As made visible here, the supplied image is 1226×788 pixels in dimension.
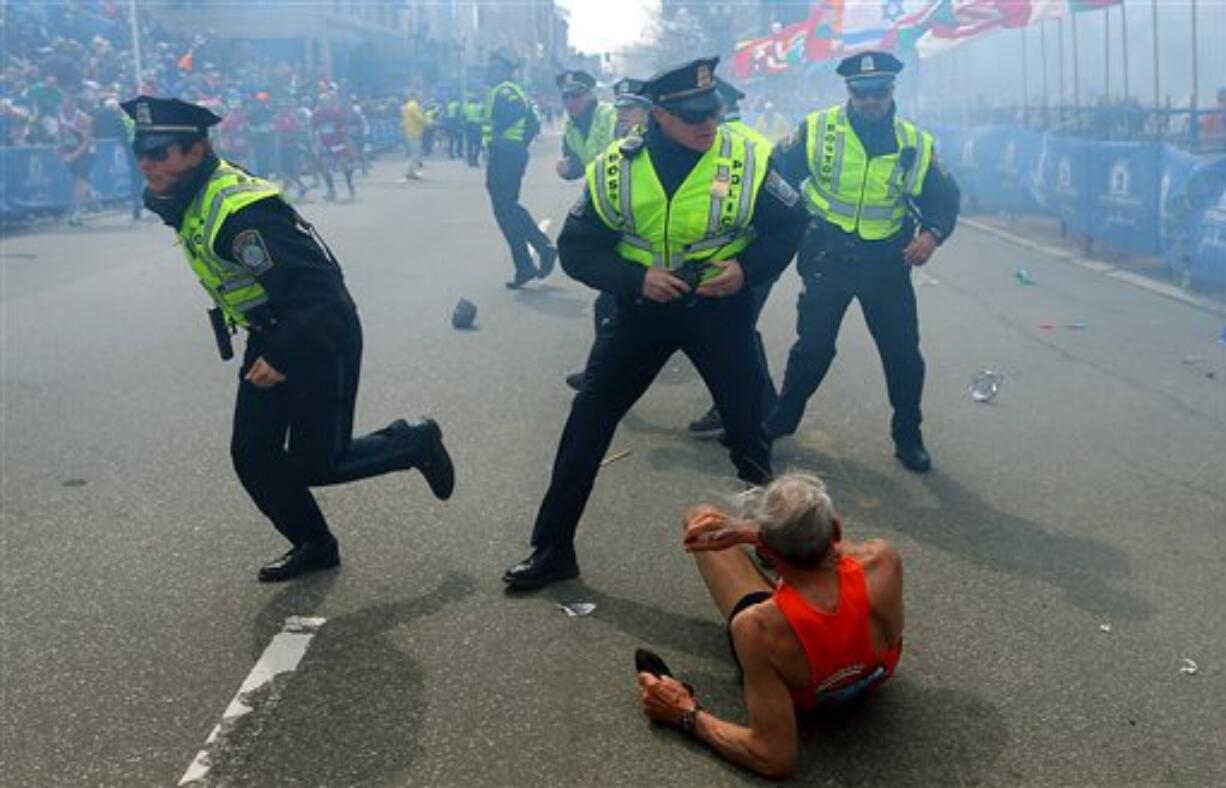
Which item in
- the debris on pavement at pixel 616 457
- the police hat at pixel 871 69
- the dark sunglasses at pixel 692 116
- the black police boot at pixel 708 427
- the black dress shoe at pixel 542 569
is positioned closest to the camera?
the dark sunglasses at pixel 692 116

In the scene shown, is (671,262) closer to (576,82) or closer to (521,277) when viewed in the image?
(576,82)

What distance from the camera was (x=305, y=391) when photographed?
186 inches

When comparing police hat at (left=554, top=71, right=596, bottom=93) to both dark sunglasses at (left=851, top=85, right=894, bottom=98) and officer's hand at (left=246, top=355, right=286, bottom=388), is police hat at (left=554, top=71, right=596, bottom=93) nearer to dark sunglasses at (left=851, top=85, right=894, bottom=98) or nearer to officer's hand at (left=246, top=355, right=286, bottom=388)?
dark sunglasses at (left=851, top=85, right=894, bottom=98)

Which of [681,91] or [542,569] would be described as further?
[542,569]

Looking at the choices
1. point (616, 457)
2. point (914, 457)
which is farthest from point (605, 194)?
point (914, 457)

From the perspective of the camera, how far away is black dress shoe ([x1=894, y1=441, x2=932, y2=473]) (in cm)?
639

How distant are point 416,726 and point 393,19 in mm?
71368

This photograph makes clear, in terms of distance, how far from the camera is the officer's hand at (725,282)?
4566mm

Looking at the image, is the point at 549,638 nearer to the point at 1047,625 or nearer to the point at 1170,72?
the point at 1047,625

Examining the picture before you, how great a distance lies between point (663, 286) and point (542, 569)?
1.14 m

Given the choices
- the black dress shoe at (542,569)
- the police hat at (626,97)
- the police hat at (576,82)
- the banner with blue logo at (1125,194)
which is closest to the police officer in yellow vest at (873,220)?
the black dress shoe at (542,569)

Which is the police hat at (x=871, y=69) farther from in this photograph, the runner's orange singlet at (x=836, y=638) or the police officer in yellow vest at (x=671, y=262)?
the runner's orange singlet at (x=836, y=638)

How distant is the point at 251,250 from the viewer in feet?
14.5

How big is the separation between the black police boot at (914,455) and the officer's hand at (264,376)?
318cm
